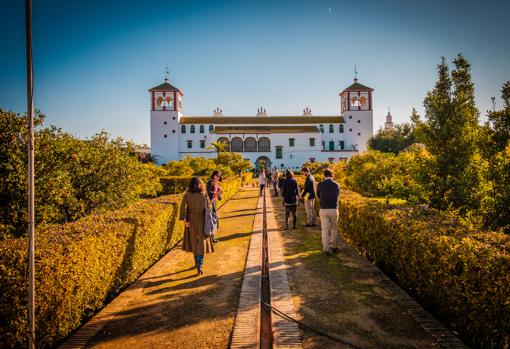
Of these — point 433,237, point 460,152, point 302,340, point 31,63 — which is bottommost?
point 302,340

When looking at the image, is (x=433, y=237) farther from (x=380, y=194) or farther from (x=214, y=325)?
(x=380, y=194)

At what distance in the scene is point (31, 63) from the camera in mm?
2760

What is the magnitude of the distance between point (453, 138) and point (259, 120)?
5091 centimetres

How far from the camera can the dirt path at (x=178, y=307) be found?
3295mm

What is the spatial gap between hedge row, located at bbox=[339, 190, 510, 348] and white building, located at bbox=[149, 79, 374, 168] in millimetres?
46969

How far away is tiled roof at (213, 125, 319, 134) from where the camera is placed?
54156 mm

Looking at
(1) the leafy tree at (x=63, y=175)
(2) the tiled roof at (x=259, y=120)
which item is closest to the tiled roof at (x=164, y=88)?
(2) the tiled roof at (x=259, y=120)

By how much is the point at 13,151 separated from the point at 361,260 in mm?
6944

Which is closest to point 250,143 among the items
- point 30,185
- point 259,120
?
point 259,120

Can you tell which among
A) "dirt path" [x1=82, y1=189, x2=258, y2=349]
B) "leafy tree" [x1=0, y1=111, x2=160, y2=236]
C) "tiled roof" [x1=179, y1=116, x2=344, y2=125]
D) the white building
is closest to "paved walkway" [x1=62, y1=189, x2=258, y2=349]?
Answer: "dirt path" [x1=82, y1=189, x2=258, y2=349]

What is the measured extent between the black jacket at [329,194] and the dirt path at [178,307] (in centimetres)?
208

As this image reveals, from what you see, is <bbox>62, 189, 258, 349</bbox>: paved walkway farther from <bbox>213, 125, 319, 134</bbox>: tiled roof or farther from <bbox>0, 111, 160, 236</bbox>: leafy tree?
<bbox>213, 125, 319, 134</bbox>: tiled roof

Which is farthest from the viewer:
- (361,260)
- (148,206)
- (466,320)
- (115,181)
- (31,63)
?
(115,181)

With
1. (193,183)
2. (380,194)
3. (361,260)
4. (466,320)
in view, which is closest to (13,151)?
(193,183)
